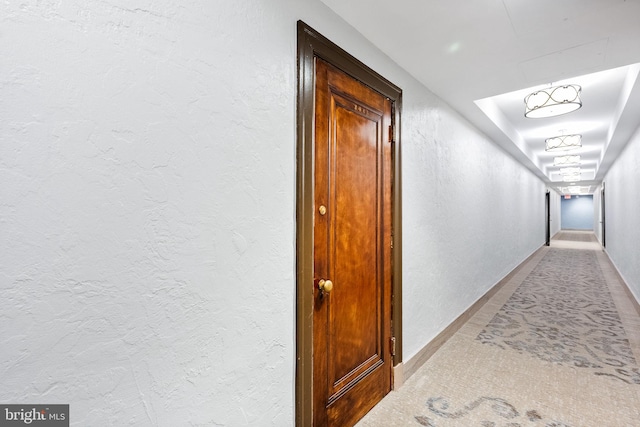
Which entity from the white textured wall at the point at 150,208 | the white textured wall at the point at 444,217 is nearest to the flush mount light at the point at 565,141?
the white textured wall at the point at 444,217

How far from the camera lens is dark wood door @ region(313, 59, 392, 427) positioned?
5.70 ft

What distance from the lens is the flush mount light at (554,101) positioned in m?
3.05

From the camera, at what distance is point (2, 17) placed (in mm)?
782

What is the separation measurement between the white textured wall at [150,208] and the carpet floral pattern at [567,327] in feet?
9.02

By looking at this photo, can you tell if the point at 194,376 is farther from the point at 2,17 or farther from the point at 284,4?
the point at 284,4

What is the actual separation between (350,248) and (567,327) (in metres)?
3.28

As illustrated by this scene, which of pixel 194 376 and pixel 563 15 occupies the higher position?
pixel 563 15

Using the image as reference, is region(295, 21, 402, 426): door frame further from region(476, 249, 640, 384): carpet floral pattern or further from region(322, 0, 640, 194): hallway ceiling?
region(476, 249, 640, 384): carpet floral pattern

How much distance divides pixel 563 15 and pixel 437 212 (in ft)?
5.62

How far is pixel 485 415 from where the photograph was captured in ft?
6.70

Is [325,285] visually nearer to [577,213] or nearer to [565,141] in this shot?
[565,141]

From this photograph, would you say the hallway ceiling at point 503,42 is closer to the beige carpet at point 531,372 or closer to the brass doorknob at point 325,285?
the brass doorknob at point 325,285

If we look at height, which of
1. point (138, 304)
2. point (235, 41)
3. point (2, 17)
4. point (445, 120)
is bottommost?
point (138, 304)

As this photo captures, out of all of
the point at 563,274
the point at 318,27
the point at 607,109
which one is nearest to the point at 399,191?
the point at 318,27
